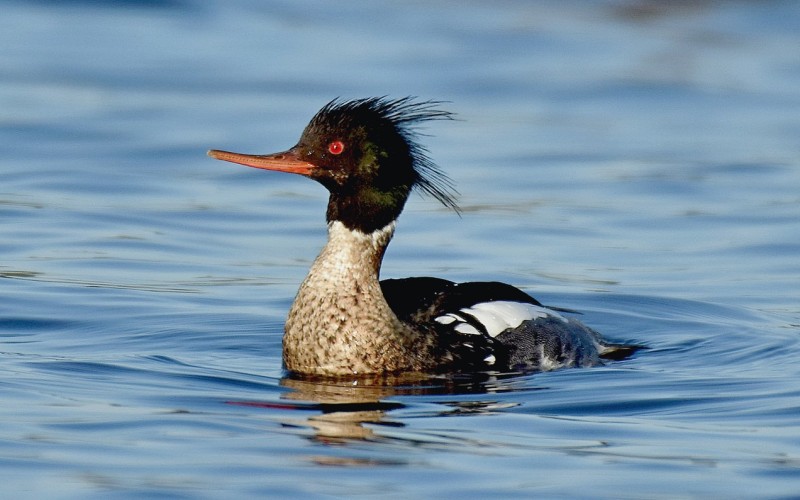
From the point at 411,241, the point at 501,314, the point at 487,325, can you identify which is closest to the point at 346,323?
the point at 487,325

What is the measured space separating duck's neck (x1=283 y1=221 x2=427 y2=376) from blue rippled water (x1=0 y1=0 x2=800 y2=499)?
0.88ft

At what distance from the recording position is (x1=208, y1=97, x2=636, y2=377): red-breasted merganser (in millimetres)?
8656

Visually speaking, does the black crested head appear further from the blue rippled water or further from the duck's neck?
the blue rippled water

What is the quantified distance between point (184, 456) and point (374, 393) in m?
1.60

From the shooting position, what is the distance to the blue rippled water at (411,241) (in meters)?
6.98

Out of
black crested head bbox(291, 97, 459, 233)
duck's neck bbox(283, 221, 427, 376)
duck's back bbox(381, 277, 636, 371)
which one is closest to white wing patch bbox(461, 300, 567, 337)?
duck's back bbox(381, 277, 636, 371)

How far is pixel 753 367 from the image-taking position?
363 inches

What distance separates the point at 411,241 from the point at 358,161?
4.50 metres

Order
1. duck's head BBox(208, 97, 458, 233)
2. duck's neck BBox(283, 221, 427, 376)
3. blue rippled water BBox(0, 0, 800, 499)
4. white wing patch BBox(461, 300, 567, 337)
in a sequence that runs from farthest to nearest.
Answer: white wing patch BBox(461, 300, 567, 337)
duck's head BBox(208, 97, 458, 233)
duck's neck BBox(283, 221, 427, 376)
blue rippled water BBox(0, 0, 800, 499)

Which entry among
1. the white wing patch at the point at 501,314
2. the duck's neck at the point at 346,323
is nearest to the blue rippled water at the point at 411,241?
the duck's neck at the point at 346,323

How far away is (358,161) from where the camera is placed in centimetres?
879

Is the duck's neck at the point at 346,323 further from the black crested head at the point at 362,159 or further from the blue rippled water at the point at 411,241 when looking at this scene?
the blue rippled water at the point at 411,241

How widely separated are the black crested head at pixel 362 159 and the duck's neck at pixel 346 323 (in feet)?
0.43

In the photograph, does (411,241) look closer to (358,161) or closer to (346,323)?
(358,161)
